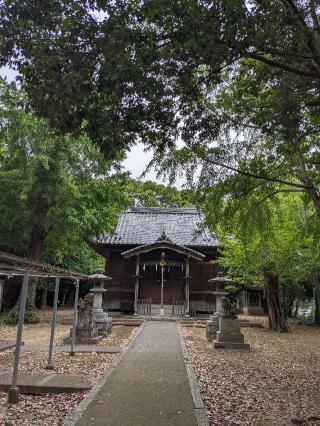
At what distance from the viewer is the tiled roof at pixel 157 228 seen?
982 inches

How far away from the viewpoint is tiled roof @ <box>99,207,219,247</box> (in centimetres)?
2495

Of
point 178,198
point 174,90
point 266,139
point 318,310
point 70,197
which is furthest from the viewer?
point 178,198

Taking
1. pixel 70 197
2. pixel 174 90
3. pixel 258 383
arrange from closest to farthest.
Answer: pixel 174 90
pixel 258 383
pixel 70 197

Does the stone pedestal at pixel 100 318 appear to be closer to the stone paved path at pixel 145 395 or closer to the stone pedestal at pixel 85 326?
the stone pedestal at pixel 85 326

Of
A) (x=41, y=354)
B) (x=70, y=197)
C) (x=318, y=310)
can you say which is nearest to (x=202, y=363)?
(x=41, y=354)

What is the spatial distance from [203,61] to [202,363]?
756 cm

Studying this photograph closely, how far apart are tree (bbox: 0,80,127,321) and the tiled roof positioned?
188 inches

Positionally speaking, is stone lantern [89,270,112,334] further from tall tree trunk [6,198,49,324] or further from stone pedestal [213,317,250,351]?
stone pedestal [213,317,250,351]

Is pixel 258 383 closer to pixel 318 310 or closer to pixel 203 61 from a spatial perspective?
pixel 203 61

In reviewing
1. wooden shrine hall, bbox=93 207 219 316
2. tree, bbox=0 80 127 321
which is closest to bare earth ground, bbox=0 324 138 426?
tree, bbox=0 80 127 321

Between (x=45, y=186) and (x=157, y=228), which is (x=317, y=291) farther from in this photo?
(x=45, y=186)

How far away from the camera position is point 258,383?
782cm

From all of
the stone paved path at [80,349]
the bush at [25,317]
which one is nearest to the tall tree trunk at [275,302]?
the stone paved path at [80,349]

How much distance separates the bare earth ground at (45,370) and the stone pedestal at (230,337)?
10.8 ft
